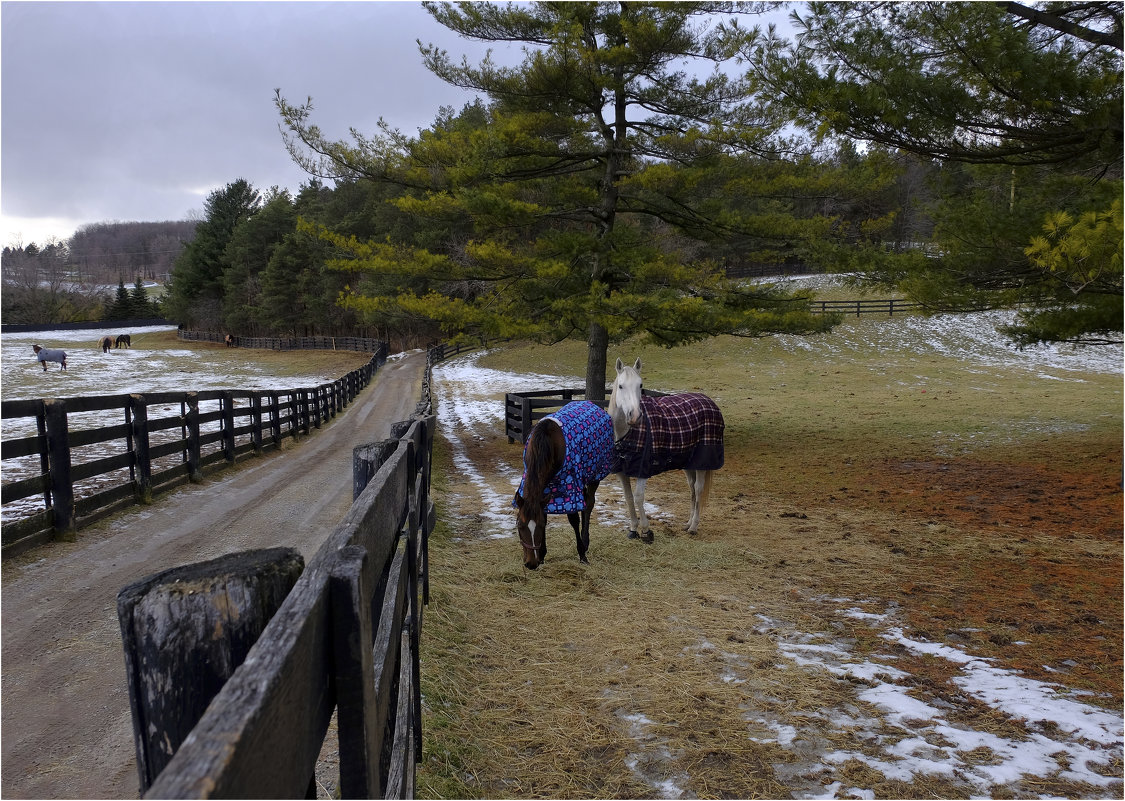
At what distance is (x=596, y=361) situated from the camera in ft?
46.2

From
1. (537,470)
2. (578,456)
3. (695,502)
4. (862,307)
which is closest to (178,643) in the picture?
(537,470)

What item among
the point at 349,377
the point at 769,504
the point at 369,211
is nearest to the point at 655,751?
the point at 769,504

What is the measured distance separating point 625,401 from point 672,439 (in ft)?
2.64

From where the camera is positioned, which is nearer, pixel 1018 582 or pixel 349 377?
pixel 1018 582

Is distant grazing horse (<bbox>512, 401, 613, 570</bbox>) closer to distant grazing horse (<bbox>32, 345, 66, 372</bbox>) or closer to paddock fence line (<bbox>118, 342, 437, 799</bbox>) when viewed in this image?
paddock fence line (<bbox>118, 342, 437, 799</bbox>)

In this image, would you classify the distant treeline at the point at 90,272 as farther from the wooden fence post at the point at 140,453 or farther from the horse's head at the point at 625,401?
the horse's head at the point at 625,401

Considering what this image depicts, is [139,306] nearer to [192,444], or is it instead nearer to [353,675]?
[192,444]

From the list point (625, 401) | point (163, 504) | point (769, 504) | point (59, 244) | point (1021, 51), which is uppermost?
point (59, 244)

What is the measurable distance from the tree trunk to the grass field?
2826 millimetres

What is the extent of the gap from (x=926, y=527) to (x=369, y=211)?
153 ft

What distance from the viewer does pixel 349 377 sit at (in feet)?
87.5

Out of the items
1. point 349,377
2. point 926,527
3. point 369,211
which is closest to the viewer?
point 926,527

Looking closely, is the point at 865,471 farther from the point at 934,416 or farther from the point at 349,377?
the point at 349,377

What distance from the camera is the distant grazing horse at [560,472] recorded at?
19.1 feet
